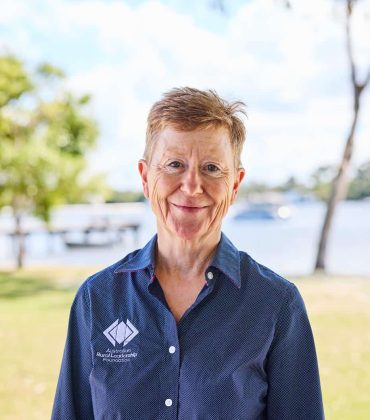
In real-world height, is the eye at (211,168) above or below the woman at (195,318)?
above

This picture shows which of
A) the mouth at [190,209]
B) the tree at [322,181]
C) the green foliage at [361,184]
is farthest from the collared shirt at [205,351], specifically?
the tree at [322,181]

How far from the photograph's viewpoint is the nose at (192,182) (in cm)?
123

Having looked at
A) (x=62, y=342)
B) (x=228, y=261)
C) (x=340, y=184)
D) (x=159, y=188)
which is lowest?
(x=62, y=342)

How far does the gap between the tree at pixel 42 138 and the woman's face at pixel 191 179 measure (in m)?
5.12

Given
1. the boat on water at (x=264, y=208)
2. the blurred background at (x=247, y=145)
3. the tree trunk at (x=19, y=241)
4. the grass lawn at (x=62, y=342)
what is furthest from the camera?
the tree trunk at (x=19, y=241)

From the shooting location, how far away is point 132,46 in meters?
5.50

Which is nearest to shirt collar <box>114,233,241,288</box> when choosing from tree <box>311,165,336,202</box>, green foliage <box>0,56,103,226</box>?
tree <box>311,165,336,202</box>

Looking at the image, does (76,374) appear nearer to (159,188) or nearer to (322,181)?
(159,188)

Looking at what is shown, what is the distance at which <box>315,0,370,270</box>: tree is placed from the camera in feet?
15.8

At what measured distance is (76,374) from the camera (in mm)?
1333

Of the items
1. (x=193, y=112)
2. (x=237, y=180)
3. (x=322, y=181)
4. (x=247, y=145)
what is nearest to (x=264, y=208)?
(x=322, y=181)

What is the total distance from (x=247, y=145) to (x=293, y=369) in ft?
8.51

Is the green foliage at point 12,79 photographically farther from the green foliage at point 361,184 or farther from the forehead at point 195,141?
the forehead at point 195,141

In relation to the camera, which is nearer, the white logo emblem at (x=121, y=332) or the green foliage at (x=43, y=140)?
the white logo emblem at (x=121, y=332)
